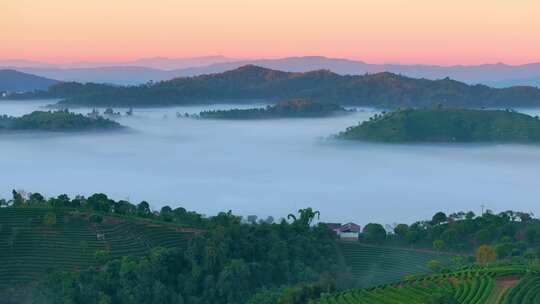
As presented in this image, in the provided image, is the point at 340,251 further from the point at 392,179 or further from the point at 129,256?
the point at 392,179

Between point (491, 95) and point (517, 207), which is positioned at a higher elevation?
point (491, 95)

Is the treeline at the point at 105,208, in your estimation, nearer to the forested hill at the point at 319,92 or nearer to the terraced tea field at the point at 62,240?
the terraced tea field at the point at 62,240

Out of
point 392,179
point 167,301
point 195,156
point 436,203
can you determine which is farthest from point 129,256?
point 195,156

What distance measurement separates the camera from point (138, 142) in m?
104

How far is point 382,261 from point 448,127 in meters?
65.3

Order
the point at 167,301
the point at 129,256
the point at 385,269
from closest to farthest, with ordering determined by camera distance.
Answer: the point at 167,301
the point at 129,256
the point at 385,269

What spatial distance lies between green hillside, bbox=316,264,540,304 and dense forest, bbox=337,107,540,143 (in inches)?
2593

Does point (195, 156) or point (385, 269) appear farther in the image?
point (195, 156)

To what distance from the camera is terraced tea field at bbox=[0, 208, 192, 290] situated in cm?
2669

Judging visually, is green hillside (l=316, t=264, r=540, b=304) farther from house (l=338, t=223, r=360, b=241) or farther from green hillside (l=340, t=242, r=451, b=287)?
house (l=338, t=223, r=360, b=241)

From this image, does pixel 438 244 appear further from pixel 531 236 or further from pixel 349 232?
pixel 349 232

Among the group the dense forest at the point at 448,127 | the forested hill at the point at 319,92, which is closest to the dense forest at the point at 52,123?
the dense forest at the point at 448,127

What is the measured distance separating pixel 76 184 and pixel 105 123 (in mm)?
38667

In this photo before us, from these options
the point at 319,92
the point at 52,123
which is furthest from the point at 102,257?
the point at 319,92
